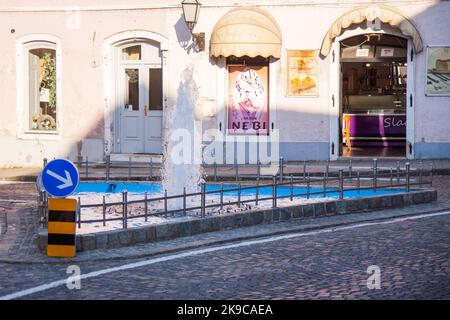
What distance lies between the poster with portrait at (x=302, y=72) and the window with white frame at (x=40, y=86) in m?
6.05

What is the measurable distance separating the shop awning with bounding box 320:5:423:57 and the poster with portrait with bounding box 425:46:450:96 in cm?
36

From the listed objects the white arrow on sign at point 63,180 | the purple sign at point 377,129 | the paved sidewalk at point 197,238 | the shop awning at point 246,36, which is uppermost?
the shop awning at point 246,36

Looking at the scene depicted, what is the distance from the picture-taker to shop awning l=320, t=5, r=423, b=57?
2223 cm

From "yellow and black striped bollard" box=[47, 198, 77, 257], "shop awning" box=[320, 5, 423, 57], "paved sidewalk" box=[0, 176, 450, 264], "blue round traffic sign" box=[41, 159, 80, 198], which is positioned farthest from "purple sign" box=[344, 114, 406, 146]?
"yellow and black striped bollard" box=[47, 198, 77, 257]

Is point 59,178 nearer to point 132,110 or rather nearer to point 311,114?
point 311,114

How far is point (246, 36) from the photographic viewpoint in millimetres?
22312

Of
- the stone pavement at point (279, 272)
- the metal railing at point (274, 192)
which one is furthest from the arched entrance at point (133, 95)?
the stone pavement at point (279, 272)

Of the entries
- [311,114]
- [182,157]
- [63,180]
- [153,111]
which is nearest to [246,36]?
[311,114]

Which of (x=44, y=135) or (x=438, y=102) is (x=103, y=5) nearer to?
(x=44, y=135)

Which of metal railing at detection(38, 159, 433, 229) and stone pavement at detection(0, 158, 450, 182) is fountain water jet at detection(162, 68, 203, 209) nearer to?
metal railing at detection(38, 159, 433, 229)

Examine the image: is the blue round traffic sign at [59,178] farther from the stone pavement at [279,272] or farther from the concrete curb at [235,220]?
the stone pavement at [279,272]

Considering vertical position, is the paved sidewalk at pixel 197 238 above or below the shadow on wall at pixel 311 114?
below

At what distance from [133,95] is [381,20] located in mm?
6540

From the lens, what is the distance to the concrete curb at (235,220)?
1129 cm
